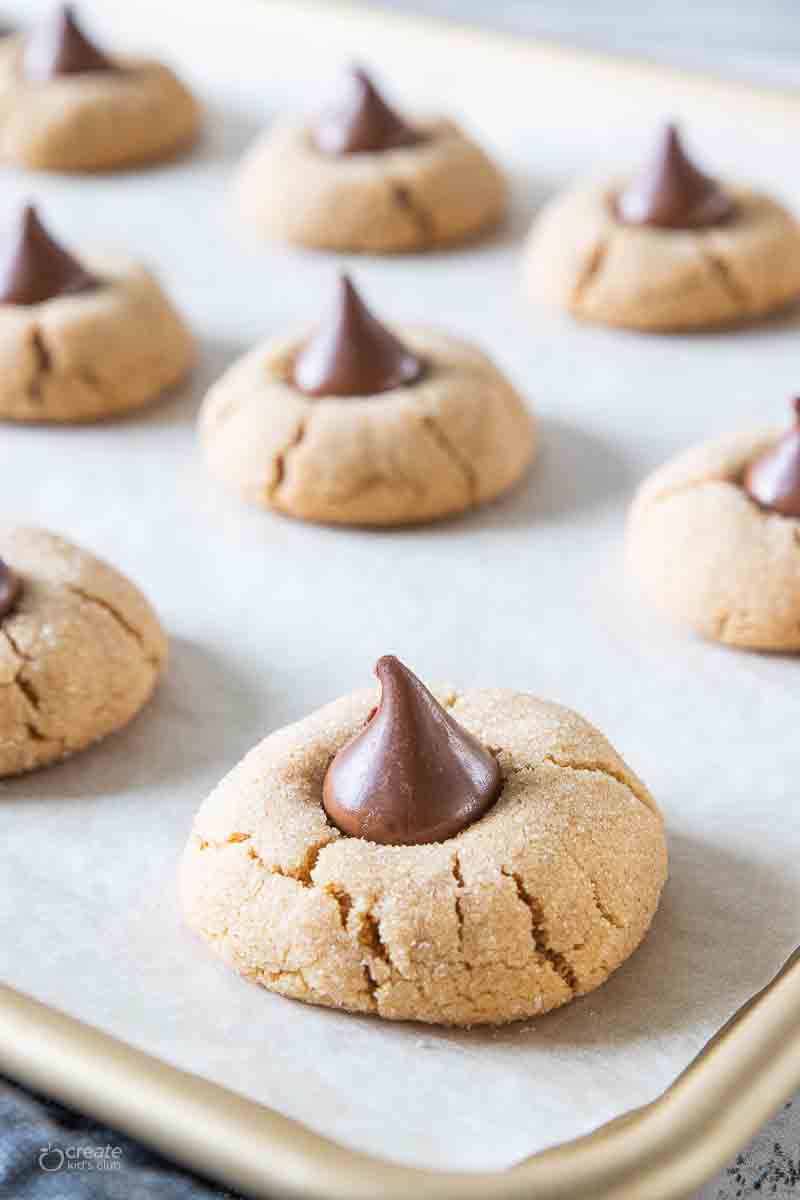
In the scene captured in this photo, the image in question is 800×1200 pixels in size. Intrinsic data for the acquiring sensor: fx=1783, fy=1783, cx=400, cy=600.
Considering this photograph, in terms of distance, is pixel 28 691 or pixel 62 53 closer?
pixel 28 691

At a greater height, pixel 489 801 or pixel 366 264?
pixel 489 801

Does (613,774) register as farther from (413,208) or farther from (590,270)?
(413,208)

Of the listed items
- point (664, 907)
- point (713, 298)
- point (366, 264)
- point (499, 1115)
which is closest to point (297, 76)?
point (366, 264)

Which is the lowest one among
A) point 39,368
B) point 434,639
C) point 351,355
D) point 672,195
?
point 39,368

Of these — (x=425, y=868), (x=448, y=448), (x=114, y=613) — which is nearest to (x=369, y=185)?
(x=448, y=448)

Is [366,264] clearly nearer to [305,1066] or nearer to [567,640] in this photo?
[567,640]

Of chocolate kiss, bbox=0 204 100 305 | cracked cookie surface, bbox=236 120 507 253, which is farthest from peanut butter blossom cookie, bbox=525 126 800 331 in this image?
chocolate kiss, bbox=0 204 100 305

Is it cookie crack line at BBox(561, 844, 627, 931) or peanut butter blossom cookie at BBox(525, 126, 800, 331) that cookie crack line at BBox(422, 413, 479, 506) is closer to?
peanut butter blossom cookie at BBox(525, 126, 800, 331)
